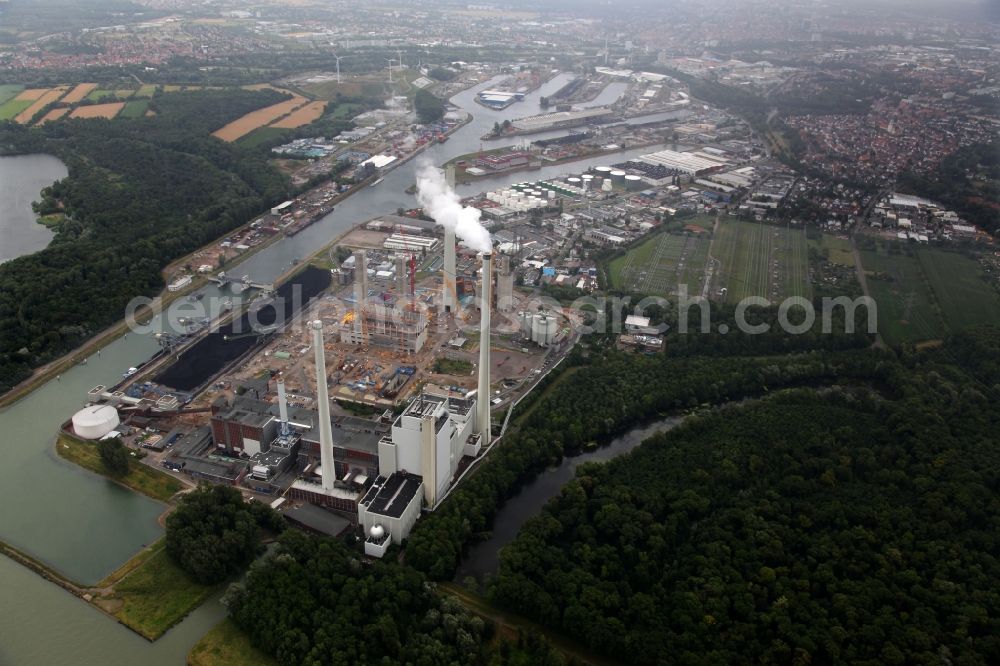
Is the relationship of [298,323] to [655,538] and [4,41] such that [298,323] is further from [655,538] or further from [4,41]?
[4,41]

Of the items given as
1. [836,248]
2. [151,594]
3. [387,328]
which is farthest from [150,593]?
[836,248]

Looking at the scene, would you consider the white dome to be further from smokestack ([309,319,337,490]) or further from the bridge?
the bridge

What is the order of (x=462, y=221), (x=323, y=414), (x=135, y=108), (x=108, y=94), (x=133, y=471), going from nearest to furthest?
(x=323, y=414) < (x=133, y=471) < (x=462, y=221) < (x=135, y=108) < (x=108, y=94)

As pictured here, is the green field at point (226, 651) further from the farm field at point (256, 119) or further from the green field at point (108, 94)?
the green field at point (108, 94)

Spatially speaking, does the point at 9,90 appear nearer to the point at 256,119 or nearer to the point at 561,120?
the point at 256,119

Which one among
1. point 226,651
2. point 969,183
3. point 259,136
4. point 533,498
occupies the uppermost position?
point 969,183
